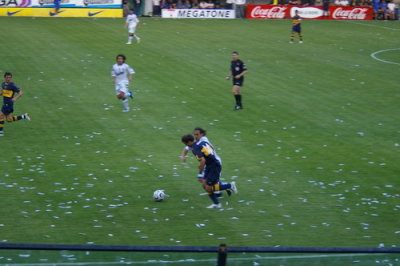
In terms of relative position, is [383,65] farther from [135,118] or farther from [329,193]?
[329,193]

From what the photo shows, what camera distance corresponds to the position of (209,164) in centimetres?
1403

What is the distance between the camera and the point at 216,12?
5519cm

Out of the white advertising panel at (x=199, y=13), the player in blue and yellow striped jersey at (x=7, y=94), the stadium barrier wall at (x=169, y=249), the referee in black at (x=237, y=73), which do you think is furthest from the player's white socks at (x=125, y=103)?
the white advertising panel at (x=199, y=13)

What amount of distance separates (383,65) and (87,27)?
2158 centimetres

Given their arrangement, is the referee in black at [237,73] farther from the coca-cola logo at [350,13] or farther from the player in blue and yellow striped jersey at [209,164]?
the coca-cola logo at [350,13]

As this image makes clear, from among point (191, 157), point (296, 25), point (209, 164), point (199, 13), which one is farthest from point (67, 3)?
point (209, 164)

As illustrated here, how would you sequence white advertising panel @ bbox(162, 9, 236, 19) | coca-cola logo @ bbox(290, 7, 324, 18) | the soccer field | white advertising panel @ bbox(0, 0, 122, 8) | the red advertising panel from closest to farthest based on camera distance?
the soccer field
white advertising panel @ bbox(0, 0, 122, 8)
white advertising panel @ bbox(162, 9, 236, 19)
coca-cola logo @ bbox(290, 7, 324, 18)
the red advertising panel

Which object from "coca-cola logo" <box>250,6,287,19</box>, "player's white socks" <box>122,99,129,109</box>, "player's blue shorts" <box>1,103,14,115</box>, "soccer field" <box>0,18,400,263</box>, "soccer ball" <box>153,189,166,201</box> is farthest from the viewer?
"coca-cola logo" <box>250,6,287,19</box>

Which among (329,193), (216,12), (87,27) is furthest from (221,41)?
(329,193)

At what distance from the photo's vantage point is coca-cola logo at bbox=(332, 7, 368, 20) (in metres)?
57.0

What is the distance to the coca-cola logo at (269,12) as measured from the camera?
5531 centimetres

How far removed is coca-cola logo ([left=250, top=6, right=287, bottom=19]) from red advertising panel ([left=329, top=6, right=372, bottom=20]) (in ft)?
16.0

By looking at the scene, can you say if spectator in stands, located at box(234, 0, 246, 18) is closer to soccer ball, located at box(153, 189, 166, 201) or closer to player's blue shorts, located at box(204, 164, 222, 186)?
soccer ball, located at box(153, 189, 166, 201)

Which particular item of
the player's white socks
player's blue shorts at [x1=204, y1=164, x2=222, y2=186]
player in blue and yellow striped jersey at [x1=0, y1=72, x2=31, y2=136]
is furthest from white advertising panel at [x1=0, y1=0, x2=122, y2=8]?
player's blue shorts at [x1=204, y1=164, x2=222, y2=186]
